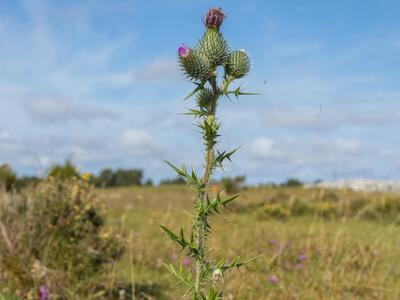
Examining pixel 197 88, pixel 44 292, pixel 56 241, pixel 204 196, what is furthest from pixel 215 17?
pixel 56 241

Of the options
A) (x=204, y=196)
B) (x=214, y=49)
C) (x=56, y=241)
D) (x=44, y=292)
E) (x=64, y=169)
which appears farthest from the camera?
(x=64, y=169)

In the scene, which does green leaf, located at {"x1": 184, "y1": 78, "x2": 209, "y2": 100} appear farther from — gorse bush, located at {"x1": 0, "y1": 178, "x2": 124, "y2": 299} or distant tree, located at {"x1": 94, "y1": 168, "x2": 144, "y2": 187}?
distant tree, located at {"x1": 94, "y1": 168, "x2": 144, "y2": 187}

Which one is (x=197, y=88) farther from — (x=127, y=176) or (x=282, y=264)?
(x=127, y=176)

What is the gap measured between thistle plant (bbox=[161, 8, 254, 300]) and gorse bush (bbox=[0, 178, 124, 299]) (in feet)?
10.0

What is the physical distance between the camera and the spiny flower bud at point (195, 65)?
207cm

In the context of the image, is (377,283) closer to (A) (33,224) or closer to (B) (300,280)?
(B) (300,280)

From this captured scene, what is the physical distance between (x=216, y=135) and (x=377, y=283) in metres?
5.18

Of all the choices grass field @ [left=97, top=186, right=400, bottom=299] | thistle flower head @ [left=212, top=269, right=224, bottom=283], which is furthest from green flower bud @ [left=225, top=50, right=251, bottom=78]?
thistle flower head @ [left=212, top=269, right=224, bottom=283]

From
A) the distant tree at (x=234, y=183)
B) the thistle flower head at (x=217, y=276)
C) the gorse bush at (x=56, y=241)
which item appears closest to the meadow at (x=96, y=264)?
the gorse bush at (x=56, y=241)

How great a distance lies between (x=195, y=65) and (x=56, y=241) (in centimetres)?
400

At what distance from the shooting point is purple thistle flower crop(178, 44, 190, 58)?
2177mm

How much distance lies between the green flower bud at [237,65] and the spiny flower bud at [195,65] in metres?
0.11

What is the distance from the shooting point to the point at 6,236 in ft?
17.5

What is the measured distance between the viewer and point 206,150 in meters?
2.05
